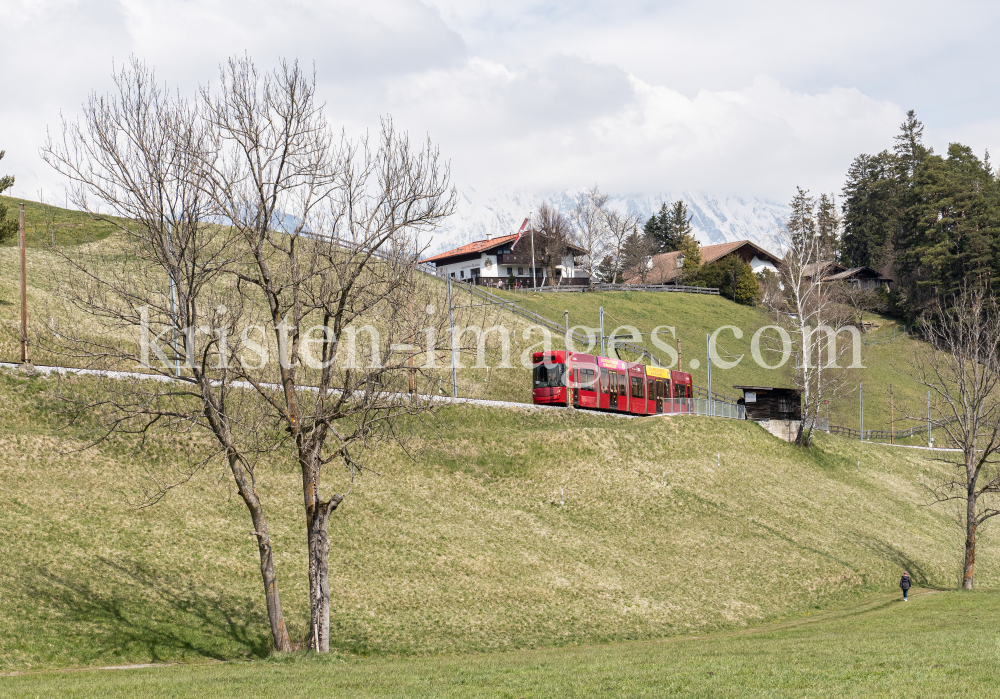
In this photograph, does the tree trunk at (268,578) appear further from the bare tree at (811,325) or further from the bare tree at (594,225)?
the bare tree at (594,225)

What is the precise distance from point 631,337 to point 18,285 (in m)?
51.8

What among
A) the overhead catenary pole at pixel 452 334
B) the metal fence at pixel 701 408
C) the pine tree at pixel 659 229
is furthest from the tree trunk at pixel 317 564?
the pine tree at pixel 659 229

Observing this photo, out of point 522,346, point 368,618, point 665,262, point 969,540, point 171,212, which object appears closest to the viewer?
point 171,212

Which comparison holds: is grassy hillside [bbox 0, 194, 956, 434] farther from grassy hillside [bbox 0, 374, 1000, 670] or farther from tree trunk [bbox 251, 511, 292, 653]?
tree trunk [bbox 251, 511, 292, 653]

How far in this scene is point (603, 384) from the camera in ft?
159

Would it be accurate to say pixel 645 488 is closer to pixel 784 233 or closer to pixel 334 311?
pixel 334 311

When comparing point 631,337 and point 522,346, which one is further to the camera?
point 631,337

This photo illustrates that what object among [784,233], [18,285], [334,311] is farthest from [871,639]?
[784,233]

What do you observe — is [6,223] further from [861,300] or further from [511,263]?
[861,300]

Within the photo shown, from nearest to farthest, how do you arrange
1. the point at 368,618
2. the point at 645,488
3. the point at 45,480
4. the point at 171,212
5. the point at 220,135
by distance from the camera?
the point at 171,212
the point at 220,135
the point at 368,618
the point at 45,480
the point at 645,488

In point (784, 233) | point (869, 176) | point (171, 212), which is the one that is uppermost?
point (869, 176)

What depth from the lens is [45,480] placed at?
26.2m

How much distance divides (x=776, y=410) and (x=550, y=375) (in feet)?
55.9

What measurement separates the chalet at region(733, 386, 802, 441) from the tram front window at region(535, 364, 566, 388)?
13978 mm
